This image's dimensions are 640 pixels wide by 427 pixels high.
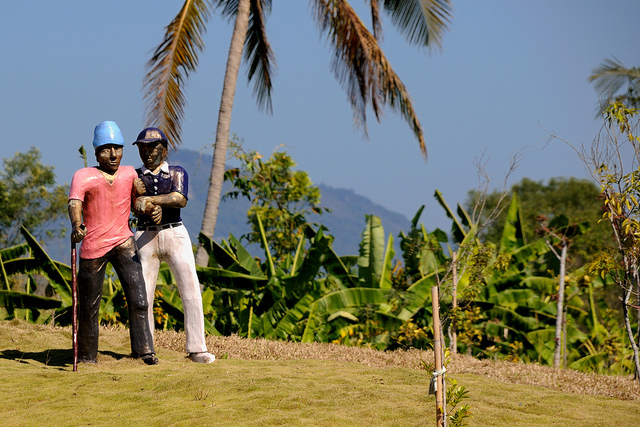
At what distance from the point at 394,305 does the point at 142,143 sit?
5.05 m

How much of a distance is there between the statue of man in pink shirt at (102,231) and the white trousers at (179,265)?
255 mm

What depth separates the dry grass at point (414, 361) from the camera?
25.4 ft

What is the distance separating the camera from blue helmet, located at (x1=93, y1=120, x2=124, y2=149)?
6.91 m

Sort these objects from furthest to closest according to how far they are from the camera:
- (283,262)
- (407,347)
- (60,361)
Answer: (283,262), (407,347), (60,361)

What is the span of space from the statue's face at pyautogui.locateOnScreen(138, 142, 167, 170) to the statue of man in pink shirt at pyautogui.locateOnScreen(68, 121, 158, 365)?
189mm

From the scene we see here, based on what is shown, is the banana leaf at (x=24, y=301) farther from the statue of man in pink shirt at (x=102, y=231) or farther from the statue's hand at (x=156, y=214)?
the statue's hand at (x=156, y=214)

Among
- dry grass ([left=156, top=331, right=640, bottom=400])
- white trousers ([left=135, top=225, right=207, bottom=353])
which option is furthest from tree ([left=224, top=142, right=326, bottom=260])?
white trousers ([left=135, top=225, right=207, bottom=353])

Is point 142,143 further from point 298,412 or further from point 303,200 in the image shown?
point 303,200

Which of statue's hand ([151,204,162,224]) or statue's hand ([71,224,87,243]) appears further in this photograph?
statue's hand ([151,204,162,224])

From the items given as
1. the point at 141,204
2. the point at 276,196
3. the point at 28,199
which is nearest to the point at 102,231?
the point at 141,204

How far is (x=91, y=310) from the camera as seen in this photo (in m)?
7.03

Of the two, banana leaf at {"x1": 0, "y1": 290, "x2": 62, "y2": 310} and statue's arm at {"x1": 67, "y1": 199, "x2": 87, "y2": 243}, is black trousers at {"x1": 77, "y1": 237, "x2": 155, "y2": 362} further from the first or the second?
banana leaf at {"x1": 0, "y1": 290, "x2": 62, "y2": 310}

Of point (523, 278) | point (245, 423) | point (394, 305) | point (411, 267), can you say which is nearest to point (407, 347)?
point (394, 305)

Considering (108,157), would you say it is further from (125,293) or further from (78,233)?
(125,293)
